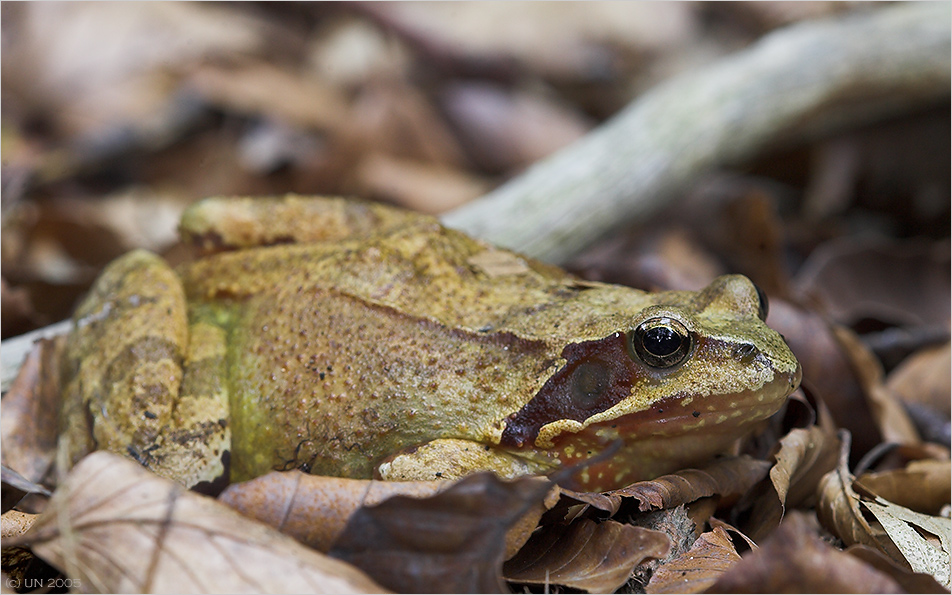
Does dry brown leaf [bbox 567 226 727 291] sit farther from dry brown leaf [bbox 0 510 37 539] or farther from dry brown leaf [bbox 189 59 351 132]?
dry brown leaf [bbox 0 510 37 539]

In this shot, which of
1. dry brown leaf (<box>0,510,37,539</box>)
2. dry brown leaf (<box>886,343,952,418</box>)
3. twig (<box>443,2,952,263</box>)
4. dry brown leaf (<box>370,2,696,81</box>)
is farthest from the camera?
dry brown leaf (<box>370,2,696,81</box>)

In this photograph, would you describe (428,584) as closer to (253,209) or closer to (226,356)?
(226,356)

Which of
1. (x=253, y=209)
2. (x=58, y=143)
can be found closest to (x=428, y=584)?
(x=253, y=209)

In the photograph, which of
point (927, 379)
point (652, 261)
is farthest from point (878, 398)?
point (652, 261)

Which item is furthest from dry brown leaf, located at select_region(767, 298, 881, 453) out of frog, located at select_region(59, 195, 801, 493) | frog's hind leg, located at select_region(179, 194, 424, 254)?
frog's hind leg, located at select_region(179, 194, 424, 254)

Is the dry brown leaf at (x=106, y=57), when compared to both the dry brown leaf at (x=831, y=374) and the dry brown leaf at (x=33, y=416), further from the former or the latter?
the dry brown leaf at (x=831, y=374)
